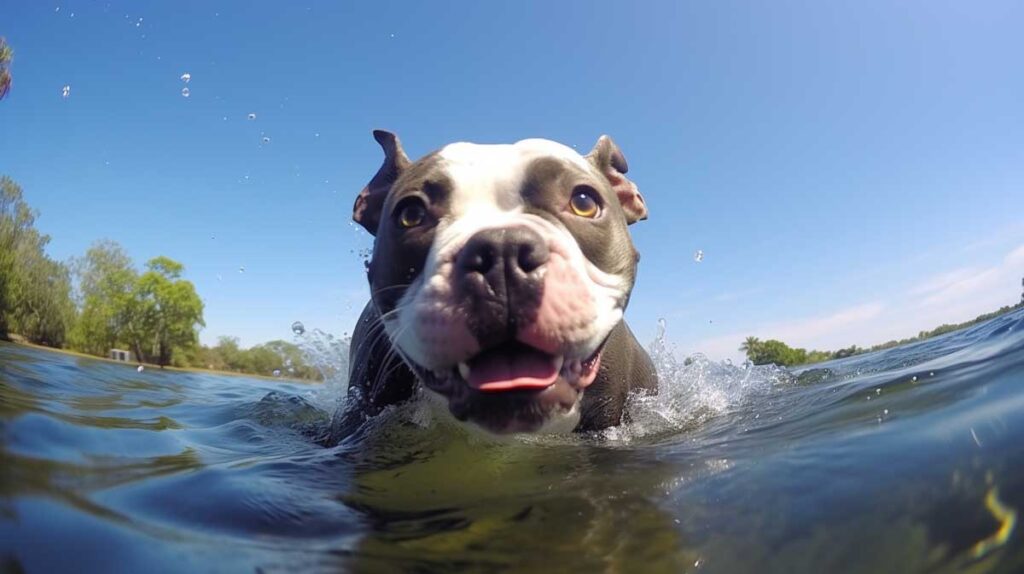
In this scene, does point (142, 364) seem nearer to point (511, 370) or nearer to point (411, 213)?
point (411, 213)

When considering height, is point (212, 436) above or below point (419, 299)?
below

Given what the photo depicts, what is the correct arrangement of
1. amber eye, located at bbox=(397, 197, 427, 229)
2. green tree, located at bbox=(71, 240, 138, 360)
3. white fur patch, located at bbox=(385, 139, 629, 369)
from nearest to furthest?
white fur patch, located at bbox=(385, 139, 629, 369) < amber eye, located at bbox=(397, 197, 427, 229) < green tree, located at bbox=(71, 240, 138, 360)

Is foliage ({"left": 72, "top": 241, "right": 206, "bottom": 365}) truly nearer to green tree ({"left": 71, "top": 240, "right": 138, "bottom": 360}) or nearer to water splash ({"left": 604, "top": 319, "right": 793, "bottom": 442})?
green tree ({"left": 71, "top": 240, "right": 138, "bottom": 360})

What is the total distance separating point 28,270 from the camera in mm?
6840

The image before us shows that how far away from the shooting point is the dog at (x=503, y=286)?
94.4 inches

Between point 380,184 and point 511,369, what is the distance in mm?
2252

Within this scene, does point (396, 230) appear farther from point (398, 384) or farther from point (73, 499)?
point (73, 499)

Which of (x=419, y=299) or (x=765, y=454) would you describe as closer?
(x=765, y=454)

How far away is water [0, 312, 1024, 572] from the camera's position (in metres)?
1.41

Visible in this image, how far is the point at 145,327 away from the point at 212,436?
11.4m

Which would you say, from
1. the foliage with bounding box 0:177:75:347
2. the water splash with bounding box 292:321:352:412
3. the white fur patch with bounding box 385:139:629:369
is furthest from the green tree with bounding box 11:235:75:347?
the white fur patch with bounding box 385:139:629:369

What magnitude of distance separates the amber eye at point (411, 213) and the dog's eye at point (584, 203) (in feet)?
2.87

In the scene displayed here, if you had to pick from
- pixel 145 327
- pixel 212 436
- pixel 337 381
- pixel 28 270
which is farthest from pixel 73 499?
pixel 145 327

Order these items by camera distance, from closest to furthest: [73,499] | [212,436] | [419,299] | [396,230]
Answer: [73,499] < [419,299] < [396,230] < [212,436]
